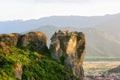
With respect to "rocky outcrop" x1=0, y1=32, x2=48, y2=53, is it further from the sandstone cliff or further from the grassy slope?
the grassy slope

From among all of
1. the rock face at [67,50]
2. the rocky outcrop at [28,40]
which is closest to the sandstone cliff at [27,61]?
the rocky outcrop at [28,40]

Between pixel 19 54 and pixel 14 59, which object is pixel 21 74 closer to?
pixel 14 59

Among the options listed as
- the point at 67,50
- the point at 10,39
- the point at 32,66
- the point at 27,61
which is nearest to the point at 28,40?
the point at 10,39

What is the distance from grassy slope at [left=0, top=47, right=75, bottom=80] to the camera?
227ft

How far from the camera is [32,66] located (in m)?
76.5

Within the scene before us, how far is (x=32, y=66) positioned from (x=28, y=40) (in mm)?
12688

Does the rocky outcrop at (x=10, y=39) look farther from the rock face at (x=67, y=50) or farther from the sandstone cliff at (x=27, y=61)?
the rock face at (x=67, y=50)

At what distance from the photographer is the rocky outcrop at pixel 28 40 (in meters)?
86.2

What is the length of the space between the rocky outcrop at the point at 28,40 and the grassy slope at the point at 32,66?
11.5 feet

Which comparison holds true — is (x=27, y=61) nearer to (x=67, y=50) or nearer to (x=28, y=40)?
(x=67, y=50)

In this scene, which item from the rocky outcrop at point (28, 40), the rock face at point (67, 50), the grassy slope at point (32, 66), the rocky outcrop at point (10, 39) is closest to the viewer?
the grassy slope at point (32, 66)

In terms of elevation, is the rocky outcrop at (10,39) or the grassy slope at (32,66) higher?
the rocky outcrop at (10,39)

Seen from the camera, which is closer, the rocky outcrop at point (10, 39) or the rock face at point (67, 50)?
the rock face at point (67, 50)

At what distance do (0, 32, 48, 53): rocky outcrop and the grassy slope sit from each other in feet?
11.5
